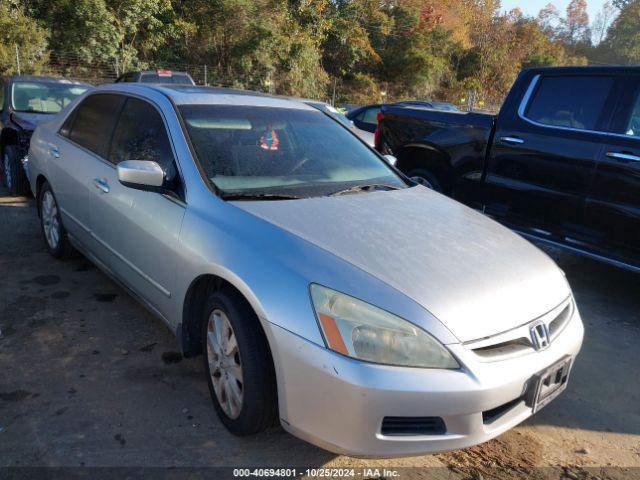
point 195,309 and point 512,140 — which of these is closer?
point 195,309

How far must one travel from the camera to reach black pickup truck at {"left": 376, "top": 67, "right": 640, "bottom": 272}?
4246 millimetres

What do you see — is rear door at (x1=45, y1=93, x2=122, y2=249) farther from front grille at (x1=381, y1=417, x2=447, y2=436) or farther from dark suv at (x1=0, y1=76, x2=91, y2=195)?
front grille at (x1=381, y1=417, x2=447, y2=436)

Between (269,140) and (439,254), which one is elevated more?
(269,140)

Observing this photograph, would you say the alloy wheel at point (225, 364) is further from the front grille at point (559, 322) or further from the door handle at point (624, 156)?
the door handle at point (624, 156)

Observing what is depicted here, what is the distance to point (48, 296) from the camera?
4.02 metres

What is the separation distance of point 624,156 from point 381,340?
10.4 feet

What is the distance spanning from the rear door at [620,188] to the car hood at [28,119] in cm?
579

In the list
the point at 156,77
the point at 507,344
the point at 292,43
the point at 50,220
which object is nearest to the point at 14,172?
the point at 50,220

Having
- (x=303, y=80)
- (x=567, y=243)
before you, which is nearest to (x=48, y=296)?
(x=567, y=243)

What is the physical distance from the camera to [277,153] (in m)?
3.28

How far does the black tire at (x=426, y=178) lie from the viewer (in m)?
5.87

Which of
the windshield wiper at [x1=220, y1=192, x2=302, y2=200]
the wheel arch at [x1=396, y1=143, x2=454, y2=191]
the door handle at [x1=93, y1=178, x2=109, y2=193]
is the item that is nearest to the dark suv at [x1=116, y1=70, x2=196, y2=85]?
the wheel arch at [x1=396, y1=143, x2=454, y2=191]

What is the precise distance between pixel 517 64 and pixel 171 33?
1221 inches

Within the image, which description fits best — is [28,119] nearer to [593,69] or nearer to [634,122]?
[593,69]
